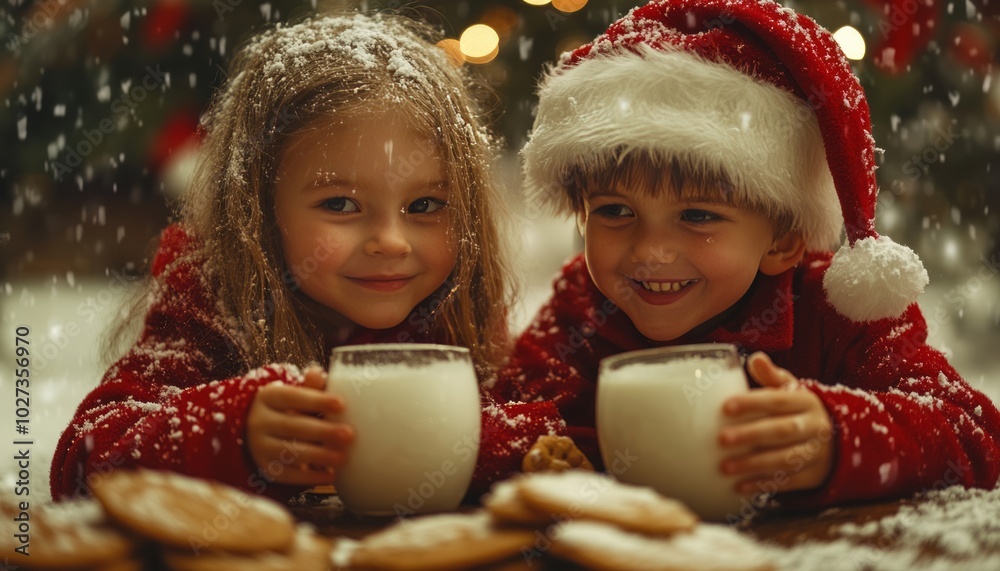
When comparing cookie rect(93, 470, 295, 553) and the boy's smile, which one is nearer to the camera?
cookie rect(93, 470, 295, 553)

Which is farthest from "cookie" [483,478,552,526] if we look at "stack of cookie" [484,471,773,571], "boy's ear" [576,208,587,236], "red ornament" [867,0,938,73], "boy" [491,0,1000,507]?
"red ornament" [867,0,938,73]

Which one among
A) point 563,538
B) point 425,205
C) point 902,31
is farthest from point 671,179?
point 902,31

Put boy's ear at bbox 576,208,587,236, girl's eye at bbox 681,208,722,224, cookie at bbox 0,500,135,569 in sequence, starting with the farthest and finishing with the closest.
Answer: boy's ear at bbox 576,208,587,236 → girl's eye at bbox 681,208,722,224 → cookie at bbox 0,500,135,569

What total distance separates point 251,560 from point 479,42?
5.15ft

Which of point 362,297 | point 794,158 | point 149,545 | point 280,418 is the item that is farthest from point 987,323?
point 149,545

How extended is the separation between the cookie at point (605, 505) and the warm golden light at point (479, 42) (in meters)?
1.45

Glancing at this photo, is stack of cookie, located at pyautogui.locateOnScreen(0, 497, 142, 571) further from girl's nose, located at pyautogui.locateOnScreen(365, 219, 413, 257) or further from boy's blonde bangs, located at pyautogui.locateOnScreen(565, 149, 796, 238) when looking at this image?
boy's blonde bangs, located at pyautogui.locateOnScreen(565, 149, 796, 238)

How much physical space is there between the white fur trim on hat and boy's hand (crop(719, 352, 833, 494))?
1.20ft

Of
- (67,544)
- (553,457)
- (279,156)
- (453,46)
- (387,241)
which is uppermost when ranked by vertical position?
(453,46)

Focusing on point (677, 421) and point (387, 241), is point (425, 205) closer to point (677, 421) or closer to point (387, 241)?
point (387, 241)

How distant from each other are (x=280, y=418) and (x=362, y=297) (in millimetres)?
412

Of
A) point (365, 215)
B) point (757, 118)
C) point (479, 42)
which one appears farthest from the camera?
point (479, 42)

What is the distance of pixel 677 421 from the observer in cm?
76

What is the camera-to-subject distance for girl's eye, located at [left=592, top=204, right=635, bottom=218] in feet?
3.87
